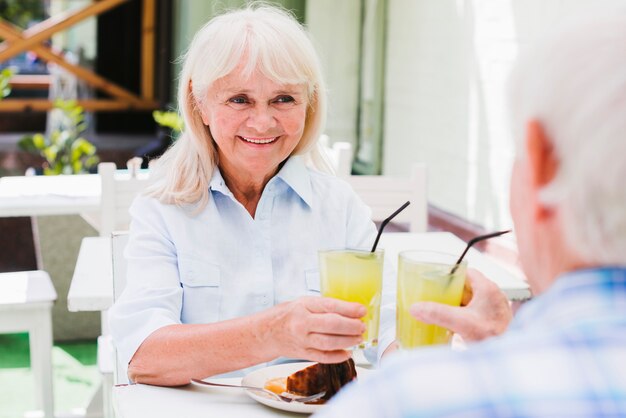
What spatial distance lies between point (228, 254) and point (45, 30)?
255 inches

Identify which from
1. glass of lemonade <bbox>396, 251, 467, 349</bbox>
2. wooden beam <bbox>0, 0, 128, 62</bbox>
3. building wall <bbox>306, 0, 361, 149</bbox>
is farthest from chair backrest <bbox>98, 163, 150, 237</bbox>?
wooden beam <bbox>0, 0, 128, 62</bbox>

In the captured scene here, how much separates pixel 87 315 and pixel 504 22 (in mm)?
2405

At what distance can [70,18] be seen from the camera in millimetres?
7723

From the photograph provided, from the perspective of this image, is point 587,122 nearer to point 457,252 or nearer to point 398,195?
point 457,252

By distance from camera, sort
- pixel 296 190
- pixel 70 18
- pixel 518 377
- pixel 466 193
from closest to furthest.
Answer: pixel 518 377 < pixel 296 190 < pixel 466 193 < pixel 70 18

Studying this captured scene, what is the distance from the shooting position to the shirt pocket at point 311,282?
5.63ft

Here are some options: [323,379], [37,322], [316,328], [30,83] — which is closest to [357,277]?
[316,328]

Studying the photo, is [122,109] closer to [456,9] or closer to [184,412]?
[456,9]

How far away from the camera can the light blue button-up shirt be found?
155 cm

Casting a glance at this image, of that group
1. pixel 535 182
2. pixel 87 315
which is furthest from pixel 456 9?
pixel 535 182

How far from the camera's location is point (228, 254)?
1.67 metres

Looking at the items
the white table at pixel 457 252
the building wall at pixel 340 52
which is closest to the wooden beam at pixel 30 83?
the building wall at pixel 340 52

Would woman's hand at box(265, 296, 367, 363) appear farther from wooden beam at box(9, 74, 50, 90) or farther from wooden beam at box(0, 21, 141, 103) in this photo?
wooden beam at box(9, 74, 50, 90)

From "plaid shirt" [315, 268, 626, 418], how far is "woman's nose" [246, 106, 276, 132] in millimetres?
1077
